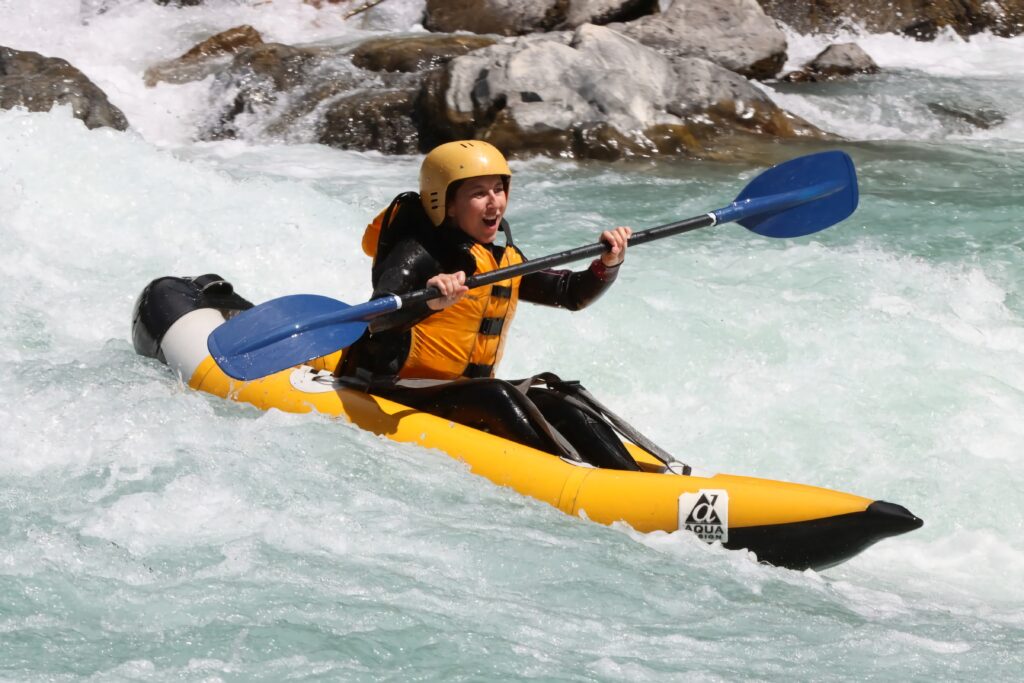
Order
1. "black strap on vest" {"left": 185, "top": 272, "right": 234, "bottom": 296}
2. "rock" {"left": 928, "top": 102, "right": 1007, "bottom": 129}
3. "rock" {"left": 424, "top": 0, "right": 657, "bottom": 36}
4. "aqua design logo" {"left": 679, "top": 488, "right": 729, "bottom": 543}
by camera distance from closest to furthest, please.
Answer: "aqua design logo" {"left": 679, "top": 488, "right": 729, "bottom": 543}
"black strap on vest" {"left": 185, "top": 272, "right": 234, "bottom": 296}
"rock" {"left": 928, "top": 102, "right": 1007, "bottom": 129}
"rock" {"left": 424, "top": 0, "right": 657, "bottom": 36}

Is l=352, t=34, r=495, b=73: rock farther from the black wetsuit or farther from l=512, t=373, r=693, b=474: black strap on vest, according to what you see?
l=512, t=373, r=693, b=474: black strap on vest

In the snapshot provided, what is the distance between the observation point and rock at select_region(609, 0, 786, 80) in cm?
1027

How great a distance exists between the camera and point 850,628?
10.5ft

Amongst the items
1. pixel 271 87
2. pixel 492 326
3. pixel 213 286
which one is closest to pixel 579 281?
pixel 492 326

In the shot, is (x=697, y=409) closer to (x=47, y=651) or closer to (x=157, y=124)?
(x=47, y=651)

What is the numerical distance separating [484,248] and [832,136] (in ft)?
19.2

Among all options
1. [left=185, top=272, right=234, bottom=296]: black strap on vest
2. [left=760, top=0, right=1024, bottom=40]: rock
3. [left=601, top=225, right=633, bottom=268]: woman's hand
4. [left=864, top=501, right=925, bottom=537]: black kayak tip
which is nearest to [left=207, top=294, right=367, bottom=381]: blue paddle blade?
[left=601, top=225, right=633, bottom=268]: woman's hand

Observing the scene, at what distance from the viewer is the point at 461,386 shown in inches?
155

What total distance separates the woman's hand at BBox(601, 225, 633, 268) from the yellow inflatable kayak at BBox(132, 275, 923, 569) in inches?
21.8

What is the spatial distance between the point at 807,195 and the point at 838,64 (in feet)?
22.8

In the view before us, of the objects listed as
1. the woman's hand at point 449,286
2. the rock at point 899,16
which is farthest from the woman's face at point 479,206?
the rock at point 899,16

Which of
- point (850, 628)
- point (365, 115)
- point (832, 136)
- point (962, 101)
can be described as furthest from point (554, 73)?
point (850, 628)

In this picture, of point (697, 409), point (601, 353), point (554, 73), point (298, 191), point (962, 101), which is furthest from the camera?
point (962, 101)

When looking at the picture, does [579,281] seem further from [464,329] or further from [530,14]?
[530,14]
